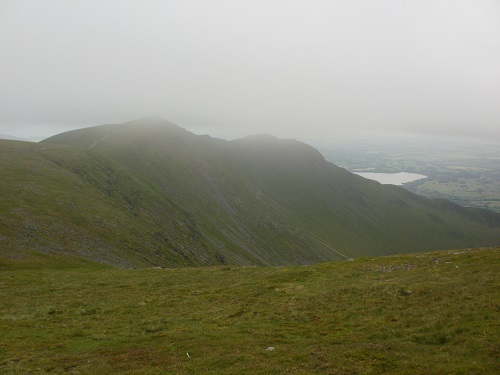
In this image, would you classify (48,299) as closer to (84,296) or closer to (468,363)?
(84,296)

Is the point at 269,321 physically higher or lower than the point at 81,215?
lower

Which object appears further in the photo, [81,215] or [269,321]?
[81,215]

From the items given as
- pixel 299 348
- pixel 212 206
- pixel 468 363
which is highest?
pixel 468 363

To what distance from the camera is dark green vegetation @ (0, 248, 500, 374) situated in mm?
17859

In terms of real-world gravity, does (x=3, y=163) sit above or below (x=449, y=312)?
above

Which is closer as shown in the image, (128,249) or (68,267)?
(68,267)

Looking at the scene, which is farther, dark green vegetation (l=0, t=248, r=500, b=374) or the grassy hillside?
the grassy hillside

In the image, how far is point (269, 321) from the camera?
86.3 feet

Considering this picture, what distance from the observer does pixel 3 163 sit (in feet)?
304

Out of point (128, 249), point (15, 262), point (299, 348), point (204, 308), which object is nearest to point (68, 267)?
point (15, 262)

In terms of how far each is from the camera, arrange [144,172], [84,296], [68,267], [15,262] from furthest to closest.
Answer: [144,172], [68,267], [15,262], [84,296]

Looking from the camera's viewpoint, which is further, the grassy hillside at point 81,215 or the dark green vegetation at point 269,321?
the grassy hillside at point 81,215

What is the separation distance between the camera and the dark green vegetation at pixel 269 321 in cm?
1786

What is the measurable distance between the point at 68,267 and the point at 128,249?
60.5 feet
